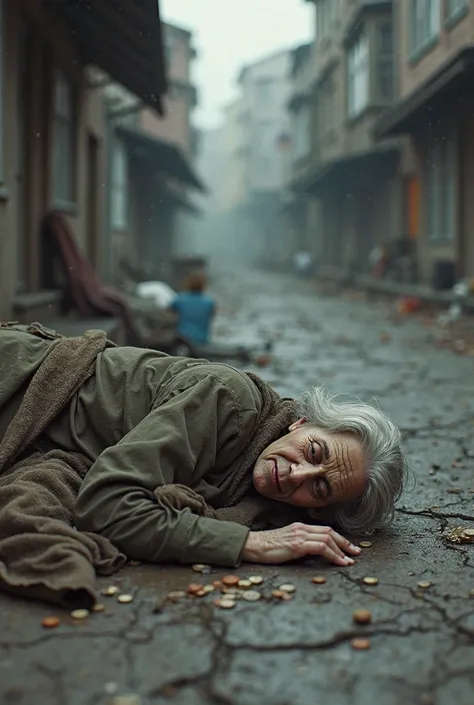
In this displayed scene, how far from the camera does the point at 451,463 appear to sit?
4.47 meters

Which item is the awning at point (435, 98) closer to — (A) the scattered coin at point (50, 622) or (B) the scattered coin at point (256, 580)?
(B) the scattered coin at point (256, 580)

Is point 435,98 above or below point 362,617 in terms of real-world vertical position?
above

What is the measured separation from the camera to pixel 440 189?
1659 centimetres

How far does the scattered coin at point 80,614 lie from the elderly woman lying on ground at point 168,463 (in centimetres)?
9

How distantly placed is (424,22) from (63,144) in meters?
9.34

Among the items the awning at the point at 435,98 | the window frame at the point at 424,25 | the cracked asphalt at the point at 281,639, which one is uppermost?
the window frame at the point at 424,25

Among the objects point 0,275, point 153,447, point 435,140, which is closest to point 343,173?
point 435,140

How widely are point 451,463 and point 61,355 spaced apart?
2282 millimetres

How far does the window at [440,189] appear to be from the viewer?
15.9 meters

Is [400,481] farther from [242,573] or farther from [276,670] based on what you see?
[276,670]

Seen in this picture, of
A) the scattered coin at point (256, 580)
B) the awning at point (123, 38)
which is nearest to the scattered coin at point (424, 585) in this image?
the scattered coin at point (256, 580)

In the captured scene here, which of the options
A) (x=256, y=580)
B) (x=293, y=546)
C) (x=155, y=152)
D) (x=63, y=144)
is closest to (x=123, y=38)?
(x=63, y=144)

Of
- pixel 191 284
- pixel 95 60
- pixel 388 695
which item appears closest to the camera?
pixel 388 695

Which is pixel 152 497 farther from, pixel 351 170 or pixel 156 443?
pixel 351 170
